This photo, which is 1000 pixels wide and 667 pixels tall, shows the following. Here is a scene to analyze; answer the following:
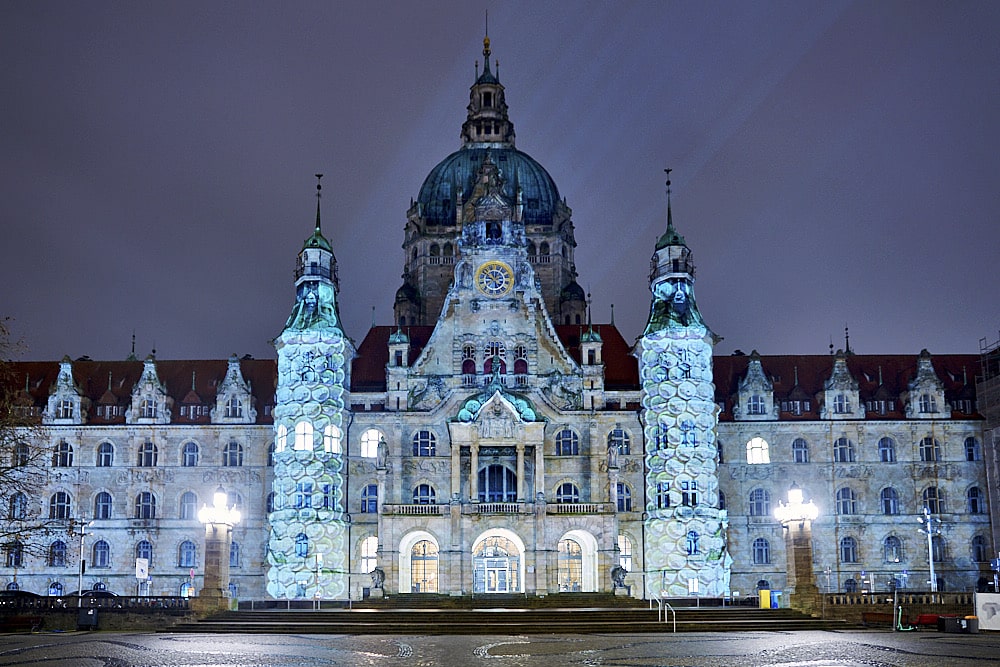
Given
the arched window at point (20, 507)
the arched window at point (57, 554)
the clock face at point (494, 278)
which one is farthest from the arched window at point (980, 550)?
the arched window at point (20, 507)

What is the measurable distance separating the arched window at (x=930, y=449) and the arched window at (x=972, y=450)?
1.73 metres

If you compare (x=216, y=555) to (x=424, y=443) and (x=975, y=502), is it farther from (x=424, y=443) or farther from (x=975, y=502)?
(x=975, y=502)

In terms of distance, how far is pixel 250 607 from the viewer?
2261 inches

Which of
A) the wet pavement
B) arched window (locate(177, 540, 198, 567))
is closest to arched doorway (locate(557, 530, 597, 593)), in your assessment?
arched window (locate(177, 540, 198, 567))

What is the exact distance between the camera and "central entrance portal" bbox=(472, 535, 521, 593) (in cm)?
7312

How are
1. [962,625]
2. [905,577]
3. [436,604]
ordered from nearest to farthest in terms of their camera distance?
[962,625]
[436,604]
[905,577]

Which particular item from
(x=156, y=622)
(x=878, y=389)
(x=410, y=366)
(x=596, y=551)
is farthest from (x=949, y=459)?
(x=156, y=622)

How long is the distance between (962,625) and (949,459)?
35.4 m

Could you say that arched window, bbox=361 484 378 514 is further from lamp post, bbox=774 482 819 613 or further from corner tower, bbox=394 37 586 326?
lamp post, bbox=774 482 819 613

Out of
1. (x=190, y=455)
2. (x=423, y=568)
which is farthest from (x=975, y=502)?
(x=190, y=455)

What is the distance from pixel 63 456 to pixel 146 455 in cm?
520

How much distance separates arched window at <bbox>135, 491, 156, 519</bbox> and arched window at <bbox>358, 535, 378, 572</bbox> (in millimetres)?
13440

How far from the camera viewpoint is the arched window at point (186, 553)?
3056 inches

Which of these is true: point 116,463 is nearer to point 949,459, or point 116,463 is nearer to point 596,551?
point 596,551
